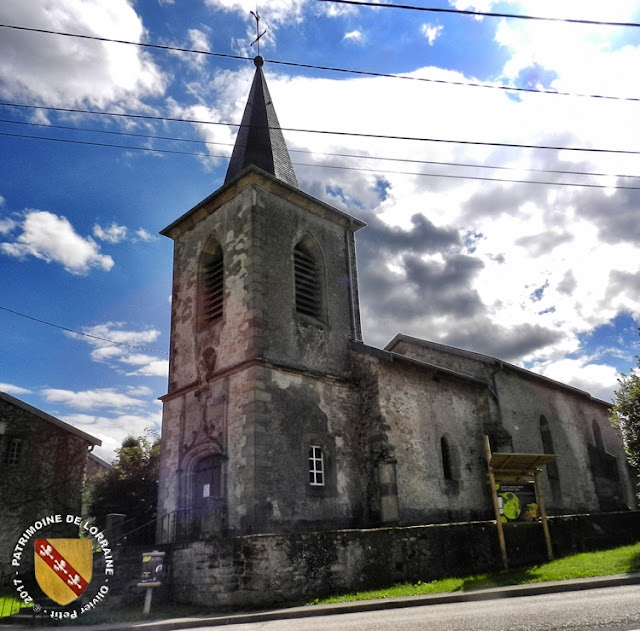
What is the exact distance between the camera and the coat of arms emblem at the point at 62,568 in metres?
11.4

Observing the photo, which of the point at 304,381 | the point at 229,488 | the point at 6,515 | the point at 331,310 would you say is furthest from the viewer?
the point at 6,515

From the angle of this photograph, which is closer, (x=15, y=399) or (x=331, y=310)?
(x=331, y=310)

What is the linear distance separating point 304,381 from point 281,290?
268 centimetres

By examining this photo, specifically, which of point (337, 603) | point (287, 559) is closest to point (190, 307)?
point (287, 559)

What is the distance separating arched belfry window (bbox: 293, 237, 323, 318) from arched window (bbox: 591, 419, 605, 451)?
52.4 ft

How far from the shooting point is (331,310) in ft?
57.5

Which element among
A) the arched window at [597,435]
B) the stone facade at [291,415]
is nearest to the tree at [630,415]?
the stone facade at [291,415]

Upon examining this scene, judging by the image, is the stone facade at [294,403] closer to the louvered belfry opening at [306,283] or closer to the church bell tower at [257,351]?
the church bell tower at [257,351]

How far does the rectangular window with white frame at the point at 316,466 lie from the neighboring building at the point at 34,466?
1088 centimetres

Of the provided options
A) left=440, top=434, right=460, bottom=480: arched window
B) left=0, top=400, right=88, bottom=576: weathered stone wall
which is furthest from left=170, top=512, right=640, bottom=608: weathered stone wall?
left=0, top=400, right=88, bottom=576: weathered stone wall

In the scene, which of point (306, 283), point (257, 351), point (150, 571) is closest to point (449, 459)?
point (306, 283)

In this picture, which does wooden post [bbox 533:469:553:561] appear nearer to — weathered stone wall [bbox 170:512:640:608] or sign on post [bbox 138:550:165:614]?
weathered stone wall [bbox 170:512:640:608]

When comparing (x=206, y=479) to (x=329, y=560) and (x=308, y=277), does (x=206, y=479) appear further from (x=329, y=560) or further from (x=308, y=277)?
(x=308, y=277)

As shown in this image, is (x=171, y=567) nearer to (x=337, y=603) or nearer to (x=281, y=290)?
(x=337, y=603)
